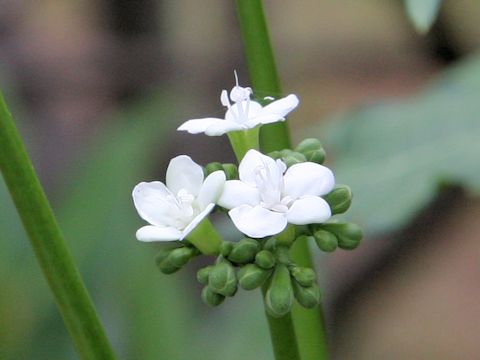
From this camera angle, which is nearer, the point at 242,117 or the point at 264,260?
the point at 264,260

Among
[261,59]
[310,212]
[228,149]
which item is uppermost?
[261,59]

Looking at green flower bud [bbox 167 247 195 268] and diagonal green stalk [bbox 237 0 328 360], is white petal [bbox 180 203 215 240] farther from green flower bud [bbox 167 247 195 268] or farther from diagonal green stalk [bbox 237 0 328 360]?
diagonal green stalk [bbox 237 0 328 360]

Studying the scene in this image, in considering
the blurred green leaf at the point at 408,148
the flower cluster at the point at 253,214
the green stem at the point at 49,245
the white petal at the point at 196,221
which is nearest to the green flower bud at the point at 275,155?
the flower cluster at the point at 253,214

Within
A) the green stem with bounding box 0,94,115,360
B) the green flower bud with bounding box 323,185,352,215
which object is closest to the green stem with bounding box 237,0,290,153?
the green flower bud with bounding box 323,185,352,215

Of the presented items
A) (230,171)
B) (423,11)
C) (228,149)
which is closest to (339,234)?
(230,171)

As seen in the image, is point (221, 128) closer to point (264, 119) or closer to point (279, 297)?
point (264, 119)

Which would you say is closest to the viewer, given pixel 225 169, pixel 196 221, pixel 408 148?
pixel 196 221

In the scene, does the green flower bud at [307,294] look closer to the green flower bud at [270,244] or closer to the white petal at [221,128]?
the green flower bud at [270,244]

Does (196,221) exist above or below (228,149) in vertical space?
above
